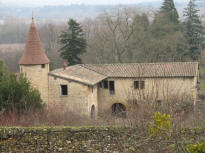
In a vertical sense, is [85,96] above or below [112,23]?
below

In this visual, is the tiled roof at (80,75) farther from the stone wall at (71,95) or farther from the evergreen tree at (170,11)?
the evergreen tree at (170,11)

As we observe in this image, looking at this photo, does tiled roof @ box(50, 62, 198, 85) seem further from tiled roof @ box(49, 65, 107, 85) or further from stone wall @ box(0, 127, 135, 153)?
stone wall @ box(0, 127, 135, 153)

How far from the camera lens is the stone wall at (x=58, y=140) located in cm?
934

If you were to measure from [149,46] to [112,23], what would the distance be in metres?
6.77

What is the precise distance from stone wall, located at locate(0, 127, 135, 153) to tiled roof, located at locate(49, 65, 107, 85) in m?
13.9

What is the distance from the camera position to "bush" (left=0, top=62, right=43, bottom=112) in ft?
51.0

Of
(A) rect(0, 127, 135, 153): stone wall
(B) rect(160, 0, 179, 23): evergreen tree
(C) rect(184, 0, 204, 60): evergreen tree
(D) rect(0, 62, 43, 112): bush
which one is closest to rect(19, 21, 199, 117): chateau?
(D) rect(0, 62, 43, 112): bush

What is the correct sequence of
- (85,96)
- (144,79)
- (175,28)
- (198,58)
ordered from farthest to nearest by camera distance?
1. (175,28)
2. (198,58)
3. (144,79)
4. (85,96)

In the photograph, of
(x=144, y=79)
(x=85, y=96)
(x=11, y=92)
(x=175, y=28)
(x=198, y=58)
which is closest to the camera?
(x=11, y=92)

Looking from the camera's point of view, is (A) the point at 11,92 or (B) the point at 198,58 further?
(B) the point at 198,58

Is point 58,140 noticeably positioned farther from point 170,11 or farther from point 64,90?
point 170,11

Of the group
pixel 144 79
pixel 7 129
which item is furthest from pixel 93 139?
pixel 144 79

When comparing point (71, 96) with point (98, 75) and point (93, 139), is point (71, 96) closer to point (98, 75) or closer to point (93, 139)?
point (98, 75)

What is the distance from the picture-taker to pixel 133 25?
38406 millimetres
